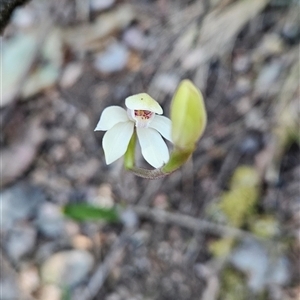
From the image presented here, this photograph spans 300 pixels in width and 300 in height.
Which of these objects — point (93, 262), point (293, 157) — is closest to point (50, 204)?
point (93, 262)

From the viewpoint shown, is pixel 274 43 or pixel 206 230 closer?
pixel 206 230

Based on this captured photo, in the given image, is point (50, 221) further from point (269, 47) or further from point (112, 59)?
point (269, 47)

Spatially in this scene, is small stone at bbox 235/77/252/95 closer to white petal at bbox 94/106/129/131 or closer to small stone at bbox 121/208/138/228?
small stone at bbox 121/208/138/228

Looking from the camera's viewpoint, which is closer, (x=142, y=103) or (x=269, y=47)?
(x=142, y=103)

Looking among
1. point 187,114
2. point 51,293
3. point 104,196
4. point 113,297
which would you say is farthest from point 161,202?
point 187,114

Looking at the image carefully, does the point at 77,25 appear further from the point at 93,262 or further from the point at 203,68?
the point at 93,262
